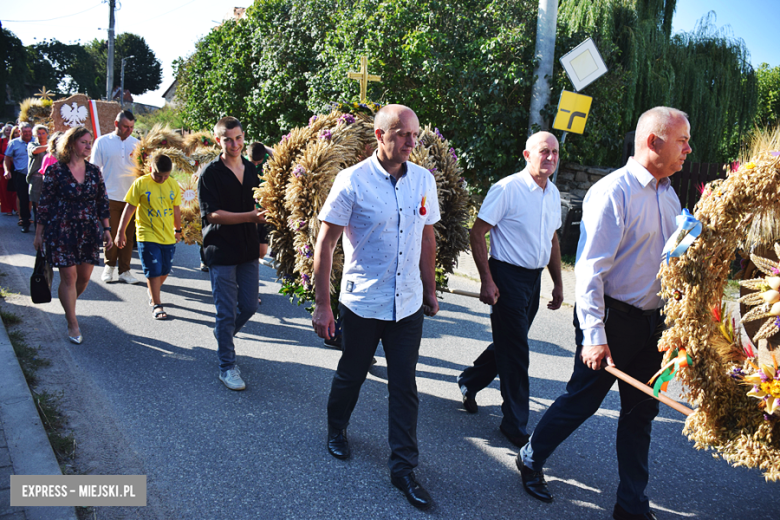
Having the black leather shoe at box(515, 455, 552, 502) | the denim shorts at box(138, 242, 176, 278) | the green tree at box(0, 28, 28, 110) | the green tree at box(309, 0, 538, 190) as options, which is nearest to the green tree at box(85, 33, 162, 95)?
the green tree at box(0, 28, 28, 110)

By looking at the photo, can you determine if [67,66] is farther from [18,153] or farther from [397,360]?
[397,360]

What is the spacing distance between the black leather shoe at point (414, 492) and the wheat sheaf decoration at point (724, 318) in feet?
4.48

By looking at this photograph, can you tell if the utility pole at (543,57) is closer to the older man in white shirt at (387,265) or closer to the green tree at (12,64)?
the older man in white shirt at (387,265)

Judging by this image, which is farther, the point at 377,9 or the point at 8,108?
the point at 8,108

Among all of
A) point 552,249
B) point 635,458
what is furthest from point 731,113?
point 635,458

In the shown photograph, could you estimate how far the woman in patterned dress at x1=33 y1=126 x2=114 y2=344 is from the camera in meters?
5.25

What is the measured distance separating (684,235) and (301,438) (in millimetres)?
2608

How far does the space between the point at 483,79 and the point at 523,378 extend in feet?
25.9

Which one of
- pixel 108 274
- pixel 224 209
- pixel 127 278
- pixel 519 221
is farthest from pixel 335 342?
pixel 108 274

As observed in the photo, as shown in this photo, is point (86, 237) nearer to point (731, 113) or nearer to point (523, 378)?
point (523, 378)

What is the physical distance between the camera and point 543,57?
996 cm

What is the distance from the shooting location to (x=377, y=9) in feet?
37.1

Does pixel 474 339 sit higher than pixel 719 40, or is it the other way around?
pixel 719 40

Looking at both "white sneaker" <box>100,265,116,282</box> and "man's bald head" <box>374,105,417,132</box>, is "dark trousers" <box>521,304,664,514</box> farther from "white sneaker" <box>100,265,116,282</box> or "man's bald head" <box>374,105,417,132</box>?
"white sneaker" <box>100,265,116,282</box>
